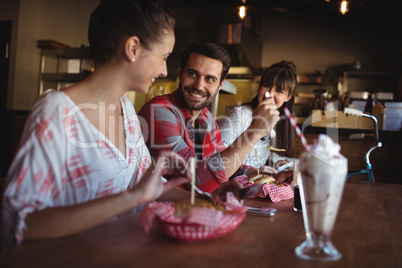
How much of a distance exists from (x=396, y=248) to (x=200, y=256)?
0.52 metres

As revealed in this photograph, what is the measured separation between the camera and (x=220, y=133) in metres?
2.50

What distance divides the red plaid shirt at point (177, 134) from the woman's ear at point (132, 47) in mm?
594

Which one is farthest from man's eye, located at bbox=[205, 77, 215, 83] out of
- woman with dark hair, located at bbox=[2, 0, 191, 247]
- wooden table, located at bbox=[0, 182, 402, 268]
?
wooden table, located at bbox=[0, 182, 402, 268]

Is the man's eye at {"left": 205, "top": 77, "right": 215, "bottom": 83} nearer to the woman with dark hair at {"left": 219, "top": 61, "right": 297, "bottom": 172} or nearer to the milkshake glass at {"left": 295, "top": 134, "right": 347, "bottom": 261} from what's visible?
the woman with dark hair at {"left": 219, "top": 61, "right": 297, "bottom": 172}

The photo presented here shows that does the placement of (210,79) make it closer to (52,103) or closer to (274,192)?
(274,192)

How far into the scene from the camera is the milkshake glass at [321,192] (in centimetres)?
76

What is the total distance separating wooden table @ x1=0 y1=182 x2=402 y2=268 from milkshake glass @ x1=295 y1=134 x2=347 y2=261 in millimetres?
39

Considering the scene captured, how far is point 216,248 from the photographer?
792 mm

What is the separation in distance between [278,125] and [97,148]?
2.15 metres

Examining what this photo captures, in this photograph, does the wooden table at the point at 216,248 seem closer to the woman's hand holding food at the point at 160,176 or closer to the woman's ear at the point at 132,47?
the woman's hand holding food at the point at 160,176

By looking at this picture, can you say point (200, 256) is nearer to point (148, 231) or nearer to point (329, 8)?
point (148, 231)

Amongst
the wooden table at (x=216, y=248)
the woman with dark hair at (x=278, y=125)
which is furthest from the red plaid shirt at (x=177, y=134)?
the woman with dark hair at (x=278, y=125)

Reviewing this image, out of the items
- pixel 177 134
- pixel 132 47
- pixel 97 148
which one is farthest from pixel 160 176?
pixel 177 134

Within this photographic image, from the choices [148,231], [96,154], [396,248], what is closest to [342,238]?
[396,248]
